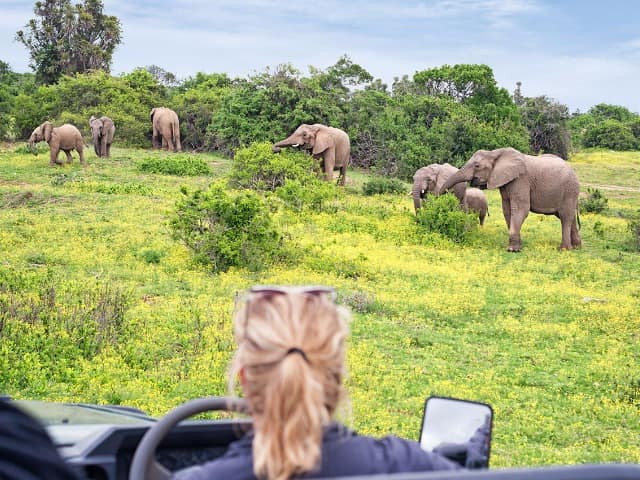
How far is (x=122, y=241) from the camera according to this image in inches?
532

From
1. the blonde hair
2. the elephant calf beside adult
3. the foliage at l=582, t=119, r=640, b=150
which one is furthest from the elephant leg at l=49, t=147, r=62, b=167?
the foliage at l=582, t=119, r=640, b=150

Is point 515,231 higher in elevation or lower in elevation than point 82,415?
lower

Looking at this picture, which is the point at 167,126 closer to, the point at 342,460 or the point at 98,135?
the point at 98,135

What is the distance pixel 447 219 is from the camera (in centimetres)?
1617

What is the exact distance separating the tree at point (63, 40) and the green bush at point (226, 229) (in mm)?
35102

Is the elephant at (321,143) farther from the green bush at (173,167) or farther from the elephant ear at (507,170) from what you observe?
the elephant ear at (507,170)

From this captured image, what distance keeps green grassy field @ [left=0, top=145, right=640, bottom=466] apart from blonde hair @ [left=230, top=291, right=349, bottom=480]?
437 centimetres

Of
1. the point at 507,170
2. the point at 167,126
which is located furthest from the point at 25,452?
the point at 167,126

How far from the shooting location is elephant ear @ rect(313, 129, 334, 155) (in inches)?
914

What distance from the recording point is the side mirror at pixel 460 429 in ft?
7.80

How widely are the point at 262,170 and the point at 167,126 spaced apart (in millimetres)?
12245

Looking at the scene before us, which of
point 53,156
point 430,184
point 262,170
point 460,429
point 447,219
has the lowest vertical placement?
point 447,219

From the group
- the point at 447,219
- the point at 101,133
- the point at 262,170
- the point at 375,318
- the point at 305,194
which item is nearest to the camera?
the point at 375,318

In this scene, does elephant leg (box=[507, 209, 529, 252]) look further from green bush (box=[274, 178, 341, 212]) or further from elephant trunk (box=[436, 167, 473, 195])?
green bush (box=[274, 178, 341, 212])
